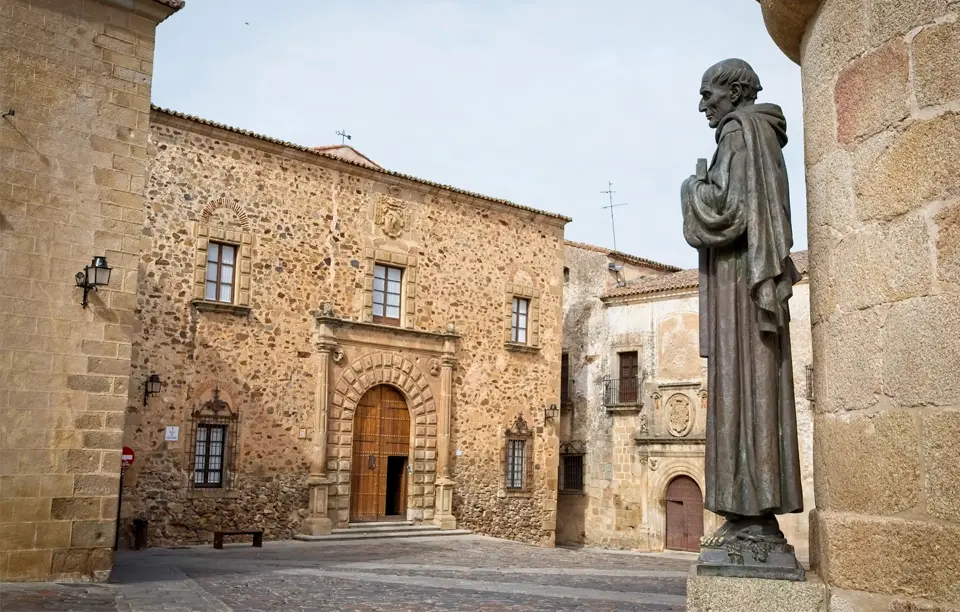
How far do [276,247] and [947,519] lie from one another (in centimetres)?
1650

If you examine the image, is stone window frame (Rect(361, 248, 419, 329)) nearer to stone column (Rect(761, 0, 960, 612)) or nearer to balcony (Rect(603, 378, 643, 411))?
balcony (Rect(603, 378, 643, 411))

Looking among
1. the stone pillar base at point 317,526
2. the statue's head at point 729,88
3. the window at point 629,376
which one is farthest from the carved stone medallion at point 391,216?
the statue's head at point 729,88

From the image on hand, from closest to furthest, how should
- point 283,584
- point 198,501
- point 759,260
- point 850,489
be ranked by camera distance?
point 850,489 < point 759,260 < point 283,584 < point 198,501

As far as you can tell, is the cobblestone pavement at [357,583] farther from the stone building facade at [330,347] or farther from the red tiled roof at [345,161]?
the red tiled roof at [345,161]

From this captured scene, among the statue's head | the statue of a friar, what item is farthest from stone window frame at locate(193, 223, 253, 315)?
the statue of a friar

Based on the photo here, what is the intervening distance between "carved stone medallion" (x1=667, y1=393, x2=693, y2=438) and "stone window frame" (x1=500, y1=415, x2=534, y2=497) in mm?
3826

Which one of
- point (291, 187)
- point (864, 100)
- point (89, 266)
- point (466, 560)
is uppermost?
point (291, 187)

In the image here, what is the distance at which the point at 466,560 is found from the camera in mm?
14344

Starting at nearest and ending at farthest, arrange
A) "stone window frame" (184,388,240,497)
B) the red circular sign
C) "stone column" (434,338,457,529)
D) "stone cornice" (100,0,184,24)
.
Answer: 1. "stone cornice" (100,0,184,24)
2. the red circular sign
3. "stone window frame" (184,388,240,497)
4. "stone column" (434,338,457,529)

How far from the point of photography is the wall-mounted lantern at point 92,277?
9625 millimetres

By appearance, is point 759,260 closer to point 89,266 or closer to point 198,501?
point 89,266

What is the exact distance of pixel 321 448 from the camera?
17984 mm

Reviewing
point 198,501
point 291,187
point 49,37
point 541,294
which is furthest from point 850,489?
point 541,294

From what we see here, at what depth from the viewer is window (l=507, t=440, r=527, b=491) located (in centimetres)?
2155
